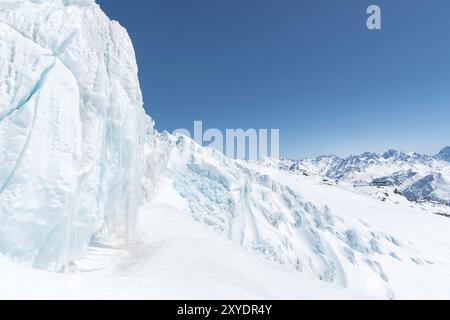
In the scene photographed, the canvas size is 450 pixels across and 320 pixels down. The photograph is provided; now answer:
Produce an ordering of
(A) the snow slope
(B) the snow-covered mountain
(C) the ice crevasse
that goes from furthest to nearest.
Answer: (C) the ice crevasse < (B) the snow-covered mountain < (A) the snow slope

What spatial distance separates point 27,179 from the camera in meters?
9.23

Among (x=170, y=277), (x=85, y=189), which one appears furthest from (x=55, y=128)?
(x=170, y=277)

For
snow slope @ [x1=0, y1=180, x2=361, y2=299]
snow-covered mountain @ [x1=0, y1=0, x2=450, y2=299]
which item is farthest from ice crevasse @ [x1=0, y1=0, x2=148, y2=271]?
snow slope @ [x1=0, y1=180, x2=361, y2=299]

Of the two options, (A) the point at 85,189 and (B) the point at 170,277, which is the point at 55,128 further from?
(B) the point at 170,277

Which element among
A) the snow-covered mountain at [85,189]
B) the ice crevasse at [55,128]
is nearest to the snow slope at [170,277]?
the snow-covered mountain at [85,189]

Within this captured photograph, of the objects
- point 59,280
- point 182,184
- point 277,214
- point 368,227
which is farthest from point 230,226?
point 59,280

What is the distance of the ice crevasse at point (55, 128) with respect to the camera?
9211 millimetres

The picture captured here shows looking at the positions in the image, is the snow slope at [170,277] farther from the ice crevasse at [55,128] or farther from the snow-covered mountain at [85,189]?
the ice crevasse at [55,128]

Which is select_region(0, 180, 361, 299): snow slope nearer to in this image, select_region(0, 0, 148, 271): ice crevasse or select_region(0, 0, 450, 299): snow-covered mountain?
select_region(0, 0, 450, 299): snow-covered mountain

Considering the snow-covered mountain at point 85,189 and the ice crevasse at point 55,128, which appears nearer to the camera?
the snow-covered mountain at point 85,189

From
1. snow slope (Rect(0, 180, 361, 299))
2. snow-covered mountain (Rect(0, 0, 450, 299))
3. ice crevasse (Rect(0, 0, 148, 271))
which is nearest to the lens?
snow slope (Rect(0, 180, 361, 299))

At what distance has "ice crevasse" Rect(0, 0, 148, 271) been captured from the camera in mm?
9211

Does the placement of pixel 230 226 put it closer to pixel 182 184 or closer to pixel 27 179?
pixel 182 184
